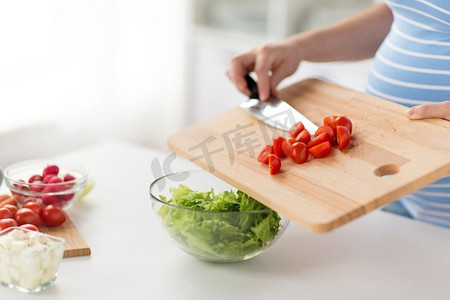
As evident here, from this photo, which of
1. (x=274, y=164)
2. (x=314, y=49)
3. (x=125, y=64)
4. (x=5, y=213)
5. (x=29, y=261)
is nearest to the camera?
(x=29, y=261)

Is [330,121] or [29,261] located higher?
[330,121]

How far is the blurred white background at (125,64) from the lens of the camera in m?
3.02

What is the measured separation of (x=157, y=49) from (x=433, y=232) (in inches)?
91.5

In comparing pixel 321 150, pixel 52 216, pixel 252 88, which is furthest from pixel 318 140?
pixel 52 216

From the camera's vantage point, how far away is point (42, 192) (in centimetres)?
145

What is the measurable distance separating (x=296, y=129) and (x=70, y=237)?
484 mm

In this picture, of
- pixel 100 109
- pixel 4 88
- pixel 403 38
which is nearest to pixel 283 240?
pixel 403 38

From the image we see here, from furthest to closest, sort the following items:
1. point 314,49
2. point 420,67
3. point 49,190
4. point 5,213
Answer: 1. point 314,49
2. point 420,67
3. point 49,190
4. point 5,213

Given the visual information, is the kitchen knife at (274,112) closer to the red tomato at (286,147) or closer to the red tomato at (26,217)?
the red tomato at (286,147)

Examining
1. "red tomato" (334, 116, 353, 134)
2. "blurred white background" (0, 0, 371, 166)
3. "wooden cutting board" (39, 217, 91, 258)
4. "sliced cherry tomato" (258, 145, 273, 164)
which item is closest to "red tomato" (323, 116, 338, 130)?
"red tomato" (334, 116, 353, 134)

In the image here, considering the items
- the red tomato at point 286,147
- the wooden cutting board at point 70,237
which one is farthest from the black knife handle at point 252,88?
the wooden cutting board at point 70,237

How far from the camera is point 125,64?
11.4 feet

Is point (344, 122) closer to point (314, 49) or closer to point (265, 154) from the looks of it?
point (265, 154)

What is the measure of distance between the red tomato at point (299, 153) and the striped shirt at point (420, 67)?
45cm
